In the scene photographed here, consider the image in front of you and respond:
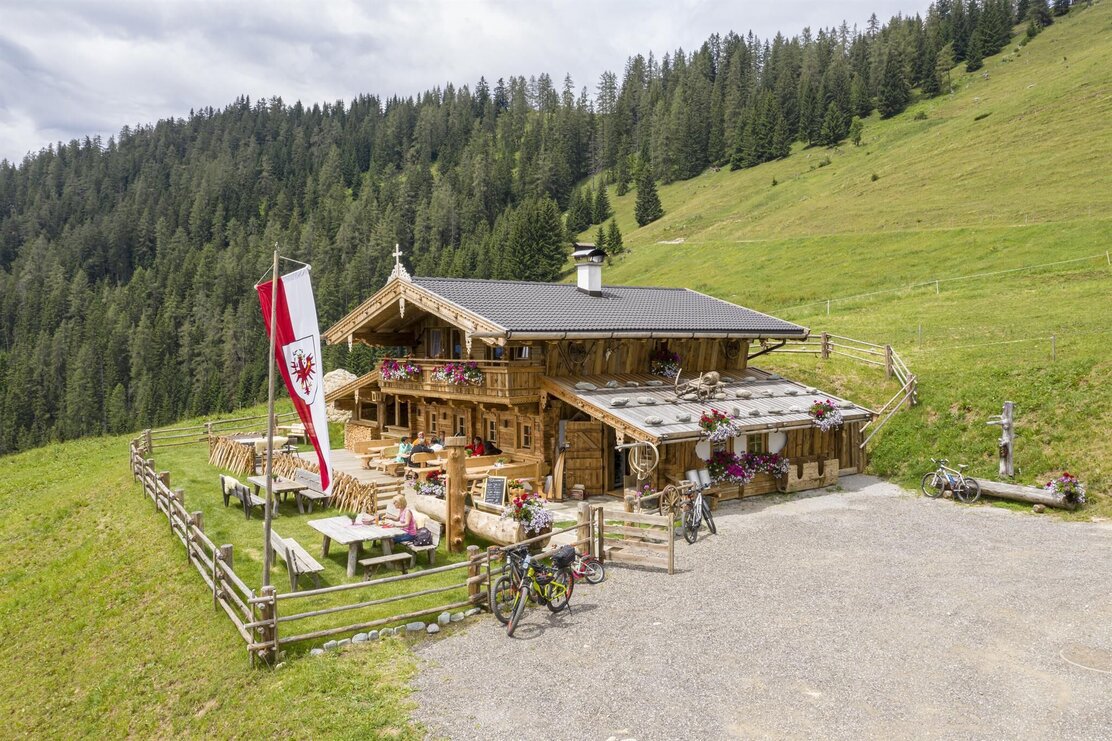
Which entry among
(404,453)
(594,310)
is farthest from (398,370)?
(594,310)

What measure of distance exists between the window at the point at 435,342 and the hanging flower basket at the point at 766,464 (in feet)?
38.7

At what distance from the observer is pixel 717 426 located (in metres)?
20.5

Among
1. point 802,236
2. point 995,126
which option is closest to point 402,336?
point 802,236

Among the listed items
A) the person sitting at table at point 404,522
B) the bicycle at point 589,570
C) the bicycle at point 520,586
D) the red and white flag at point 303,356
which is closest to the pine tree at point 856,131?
the bicycle at point 589,570

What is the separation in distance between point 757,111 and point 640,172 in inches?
827

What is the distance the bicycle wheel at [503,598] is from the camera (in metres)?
12.4

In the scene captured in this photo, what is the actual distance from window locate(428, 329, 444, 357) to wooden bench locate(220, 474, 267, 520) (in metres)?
8.72

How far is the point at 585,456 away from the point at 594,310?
5619 millimetres

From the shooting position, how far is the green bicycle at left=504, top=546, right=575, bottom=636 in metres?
12.3

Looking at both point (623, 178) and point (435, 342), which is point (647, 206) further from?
point (435, 342)

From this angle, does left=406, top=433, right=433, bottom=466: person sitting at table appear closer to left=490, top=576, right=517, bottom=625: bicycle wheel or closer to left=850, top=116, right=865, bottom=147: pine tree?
left=490, top=576, right=517, bottom=625: bicycle wheel

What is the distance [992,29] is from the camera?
119 m

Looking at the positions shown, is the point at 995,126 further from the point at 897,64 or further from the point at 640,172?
the point at 640,172

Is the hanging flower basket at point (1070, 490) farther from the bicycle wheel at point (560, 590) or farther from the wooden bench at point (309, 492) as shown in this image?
the wooden bench at point (309, 492)
